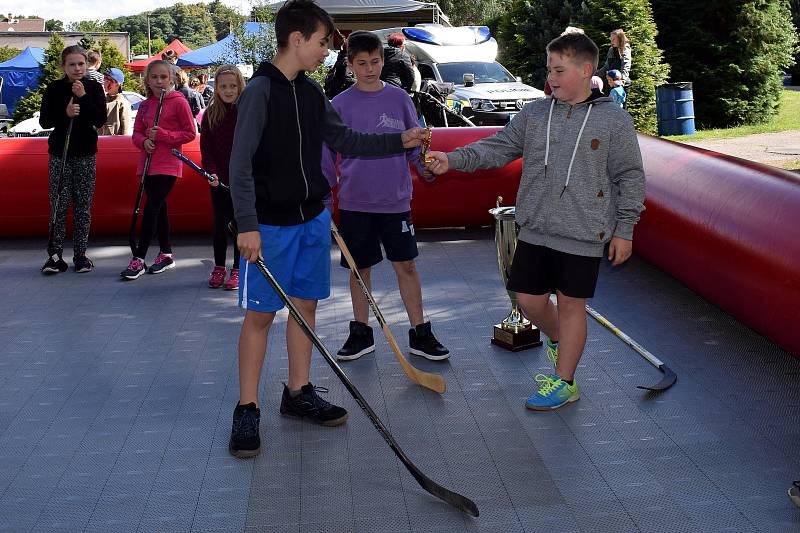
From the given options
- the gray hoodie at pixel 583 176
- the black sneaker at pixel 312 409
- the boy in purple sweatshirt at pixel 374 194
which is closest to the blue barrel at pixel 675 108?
the boy in purple sweatshirt at pixel 374 194

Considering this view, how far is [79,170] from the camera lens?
7098 mm

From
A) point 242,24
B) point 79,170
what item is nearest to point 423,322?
point 79,170

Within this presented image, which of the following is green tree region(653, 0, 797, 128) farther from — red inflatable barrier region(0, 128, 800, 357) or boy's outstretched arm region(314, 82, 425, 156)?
boy's outstretched arm region(314, 82, 425, 156)

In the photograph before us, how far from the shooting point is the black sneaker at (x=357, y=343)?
5.12m

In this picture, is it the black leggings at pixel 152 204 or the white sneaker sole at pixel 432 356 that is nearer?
the white sneaker sole at pixel 432 356

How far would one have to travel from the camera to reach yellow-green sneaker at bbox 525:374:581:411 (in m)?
4.30

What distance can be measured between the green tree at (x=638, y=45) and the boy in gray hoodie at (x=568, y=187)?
13156 mm

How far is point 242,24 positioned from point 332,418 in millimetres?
18852

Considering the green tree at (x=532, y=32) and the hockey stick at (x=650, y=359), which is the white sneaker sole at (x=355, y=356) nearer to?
the hockey stick at (x=650, y=359)

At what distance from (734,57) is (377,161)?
15220 mm

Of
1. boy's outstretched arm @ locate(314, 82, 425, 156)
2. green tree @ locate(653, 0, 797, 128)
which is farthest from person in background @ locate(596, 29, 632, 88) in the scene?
boy's outstretched arm @ locate(314, 82, 425, 156)

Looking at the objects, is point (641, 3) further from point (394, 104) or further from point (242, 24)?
point (394, 104)

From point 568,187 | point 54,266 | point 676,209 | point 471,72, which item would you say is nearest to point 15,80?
point 471,72

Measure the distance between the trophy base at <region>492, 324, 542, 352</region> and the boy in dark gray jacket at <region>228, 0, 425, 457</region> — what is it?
4.35 feet
